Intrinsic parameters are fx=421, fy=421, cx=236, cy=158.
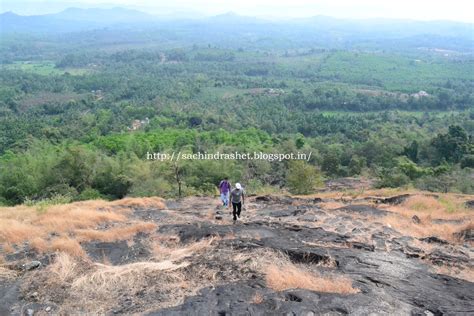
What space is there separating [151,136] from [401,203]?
40.0m

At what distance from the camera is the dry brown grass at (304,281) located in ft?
26.3

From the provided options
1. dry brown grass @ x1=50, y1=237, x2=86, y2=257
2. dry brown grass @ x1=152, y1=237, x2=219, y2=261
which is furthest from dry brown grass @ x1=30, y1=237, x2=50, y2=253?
dry brown grass @ x1=152, y1=237, x2=219, y2=261

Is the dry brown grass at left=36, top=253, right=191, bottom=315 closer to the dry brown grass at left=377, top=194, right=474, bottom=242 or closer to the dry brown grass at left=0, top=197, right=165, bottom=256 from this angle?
the dry brown grass at left=0, top=197, right=165, bottom=256

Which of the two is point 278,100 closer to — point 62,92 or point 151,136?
point 151,136

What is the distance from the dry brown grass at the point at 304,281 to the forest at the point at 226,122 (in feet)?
49.5

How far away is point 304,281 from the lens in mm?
8250

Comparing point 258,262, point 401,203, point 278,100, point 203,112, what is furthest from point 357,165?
point 278,100

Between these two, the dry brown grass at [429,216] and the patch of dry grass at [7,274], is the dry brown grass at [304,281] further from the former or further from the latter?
the patch of dry grass at [7,274]

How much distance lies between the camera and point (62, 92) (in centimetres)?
9688

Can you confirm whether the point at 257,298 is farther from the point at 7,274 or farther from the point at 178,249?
the point at 7,274

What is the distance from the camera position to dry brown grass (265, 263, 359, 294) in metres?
8.01

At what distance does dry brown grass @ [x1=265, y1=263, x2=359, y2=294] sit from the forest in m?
15.1

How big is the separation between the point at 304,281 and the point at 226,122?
6063cm

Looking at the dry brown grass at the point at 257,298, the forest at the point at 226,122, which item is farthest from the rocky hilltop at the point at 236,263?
the forest at the point at 226,122
